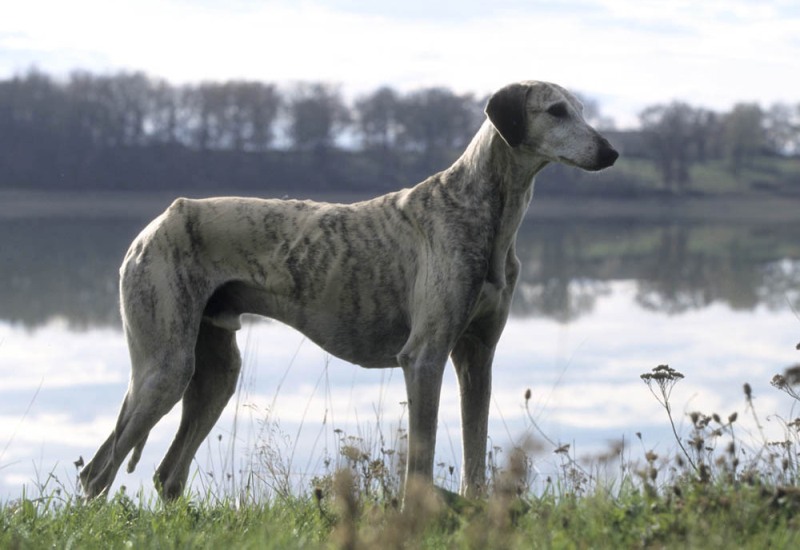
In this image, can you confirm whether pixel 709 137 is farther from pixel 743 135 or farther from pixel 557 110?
pixel 557 110

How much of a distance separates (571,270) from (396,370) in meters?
18.7

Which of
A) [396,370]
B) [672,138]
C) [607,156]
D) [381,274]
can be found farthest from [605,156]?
[672,138]

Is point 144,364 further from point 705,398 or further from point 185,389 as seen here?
point 705,398

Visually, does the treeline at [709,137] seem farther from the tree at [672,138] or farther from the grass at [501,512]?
the grass at [501,512]

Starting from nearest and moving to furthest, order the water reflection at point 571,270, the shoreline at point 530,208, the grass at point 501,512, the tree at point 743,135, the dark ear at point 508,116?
the grass at point 501,512 → the dark ear at point 508,116 → the water reflection at point 571,270 → the shoreline at point 530,208 → the tree at point 743,135

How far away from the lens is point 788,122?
370 feet

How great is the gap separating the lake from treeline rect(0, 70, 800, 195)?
2640 cm

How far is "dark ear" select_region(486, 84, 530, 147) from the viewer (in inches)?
228

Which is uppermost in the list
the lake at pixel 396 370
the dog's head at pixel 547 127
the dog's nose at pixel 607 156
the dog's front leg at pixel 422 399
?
the dog's head at pixel 547 127

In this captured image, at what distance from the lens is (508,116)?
580 centimetres

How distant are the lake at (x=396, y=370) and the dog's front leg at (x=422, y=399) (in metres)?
0.39

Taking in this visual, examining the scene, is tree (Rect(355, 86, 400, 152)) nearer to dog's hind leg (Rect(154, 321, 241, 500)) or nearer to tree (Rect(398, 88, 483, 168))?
tree (Rect(398, 88, 483, 168))

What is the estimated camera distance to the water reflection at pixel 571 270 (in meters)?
23.4

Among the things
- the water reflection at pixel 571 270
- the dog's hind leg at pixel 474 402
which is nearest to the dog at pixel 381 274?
the dog's hind leg at pixel 474 402
